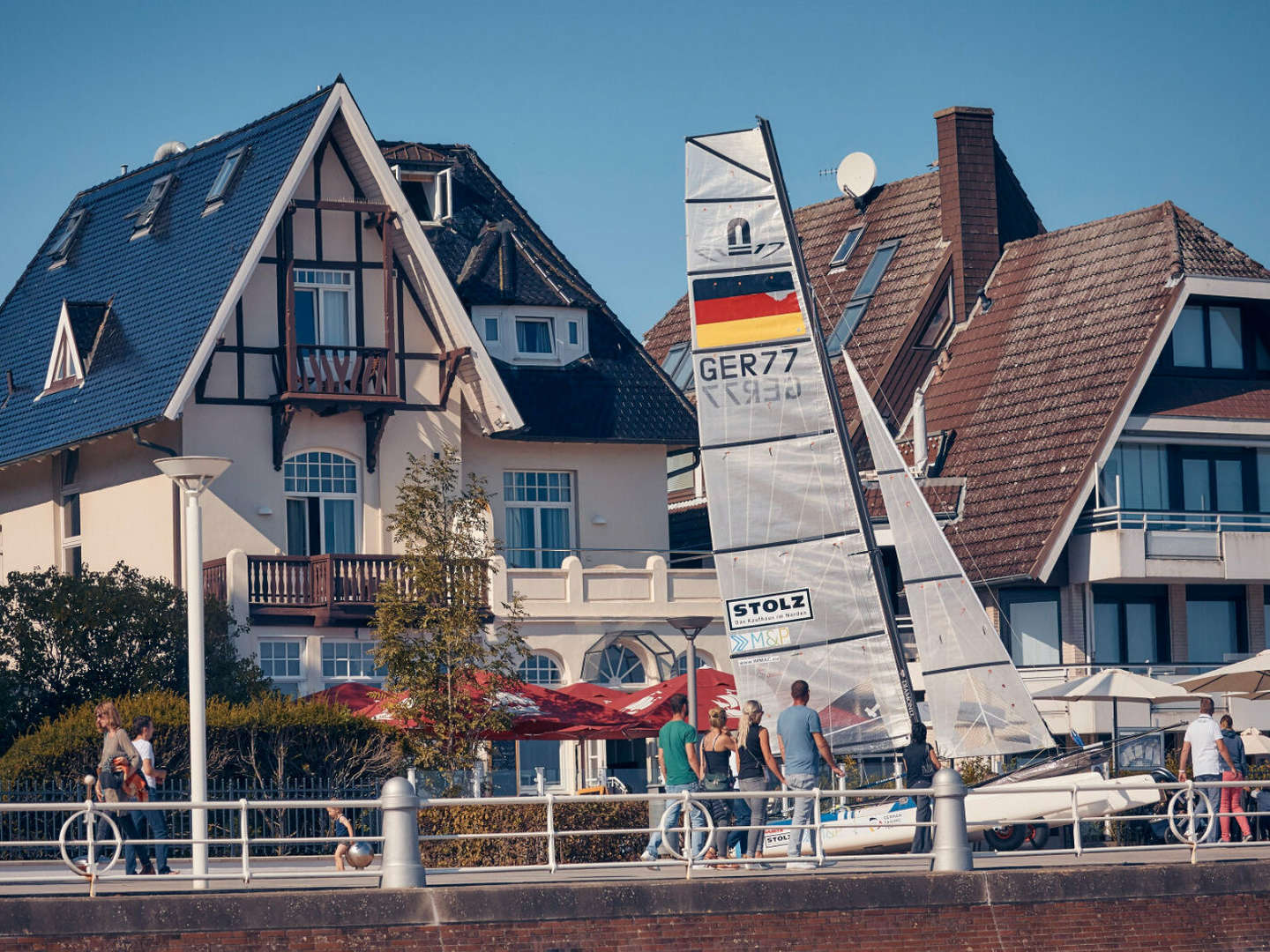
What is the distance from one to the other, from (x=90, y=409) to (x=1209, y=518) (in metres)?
20.6

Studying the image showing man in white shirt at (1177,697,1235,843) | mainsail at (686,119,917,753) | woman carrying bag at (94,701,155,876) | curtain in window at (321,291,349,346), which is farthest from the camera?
curtain in window at (321,291,349,346)

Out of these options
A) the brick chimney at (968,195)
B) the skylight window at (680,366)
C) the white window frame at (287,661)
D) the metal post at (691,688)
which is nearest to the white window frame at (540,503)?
the white window frame at (287,661)

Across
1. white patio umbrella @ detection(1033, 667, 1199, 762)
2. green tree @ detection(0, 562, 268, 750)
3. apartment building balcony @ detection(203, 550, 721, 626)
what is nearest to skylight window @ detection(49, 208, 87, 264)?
apartment building balcony @ detection(203, 550, 721, 626)

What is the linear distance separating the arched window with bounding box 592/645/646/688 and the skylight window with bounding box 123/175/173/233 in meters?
11.8

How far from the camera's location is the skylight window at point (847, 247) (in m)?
52.1

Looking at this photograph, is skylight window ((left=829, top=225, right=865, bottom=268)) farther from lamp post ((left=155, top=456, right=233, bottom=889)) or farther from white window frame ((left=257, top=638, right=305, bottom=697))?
Answer: lamp post ((left=155, top=456, right=233, bottom=889))

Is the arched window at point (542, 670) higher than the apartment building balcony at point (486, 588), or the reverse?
the apartment building balcony at point (486, 588)

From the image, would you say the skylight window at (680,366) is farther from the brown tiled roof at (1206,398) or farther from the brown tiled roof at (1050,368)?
the brown tiled roof at (1206,398)

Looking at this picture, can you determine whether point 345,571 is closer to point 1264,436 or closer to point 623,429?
point 623,429

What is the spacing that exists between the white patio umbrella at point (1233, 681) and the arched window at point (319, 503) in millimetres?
14506

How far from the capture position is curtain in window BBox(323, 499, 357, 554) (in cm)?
4003

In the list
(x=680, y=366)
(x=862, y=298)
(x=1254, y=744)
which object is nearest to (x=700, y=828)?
(x=1254, y=744)

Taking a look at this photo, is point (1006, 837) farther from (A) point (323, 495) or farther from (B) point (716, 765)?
(A) point (323, 495)

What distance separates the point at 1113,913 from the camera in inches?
853
